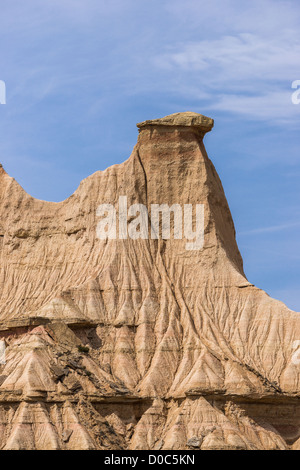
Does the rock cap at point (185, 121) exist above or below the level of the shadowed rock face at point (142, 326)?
above

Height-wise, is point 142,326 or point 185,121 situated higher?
point 185,121

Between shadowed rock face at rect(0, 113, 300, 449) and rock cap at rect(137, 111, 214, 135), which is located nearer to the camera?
shadowed rock face at rect(0, 113, 300, 449)

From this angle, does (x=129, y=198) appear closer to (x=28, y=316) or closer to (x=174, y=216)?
(x=174, y=216)

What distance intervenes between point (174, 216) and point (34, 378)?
20.6 m

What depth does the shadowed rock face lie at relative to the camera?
93375mm

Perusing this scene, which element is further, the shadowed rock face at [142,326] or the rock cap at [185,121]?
the rock cap at [185,121]

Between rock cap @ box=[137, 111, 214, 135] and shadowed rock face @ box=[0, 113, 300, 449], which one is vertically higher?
rock cap @ box=[137, 111, 214, 135]

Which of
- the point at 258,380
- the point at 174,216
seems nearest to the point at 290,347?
the point at 258,380

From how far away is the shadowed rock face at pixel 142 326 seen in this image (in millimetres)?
93375

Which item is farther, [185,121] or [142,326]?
[185,121]

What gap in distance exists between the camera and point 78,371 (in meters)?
95.2

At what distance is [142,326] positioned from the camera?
333 ft
